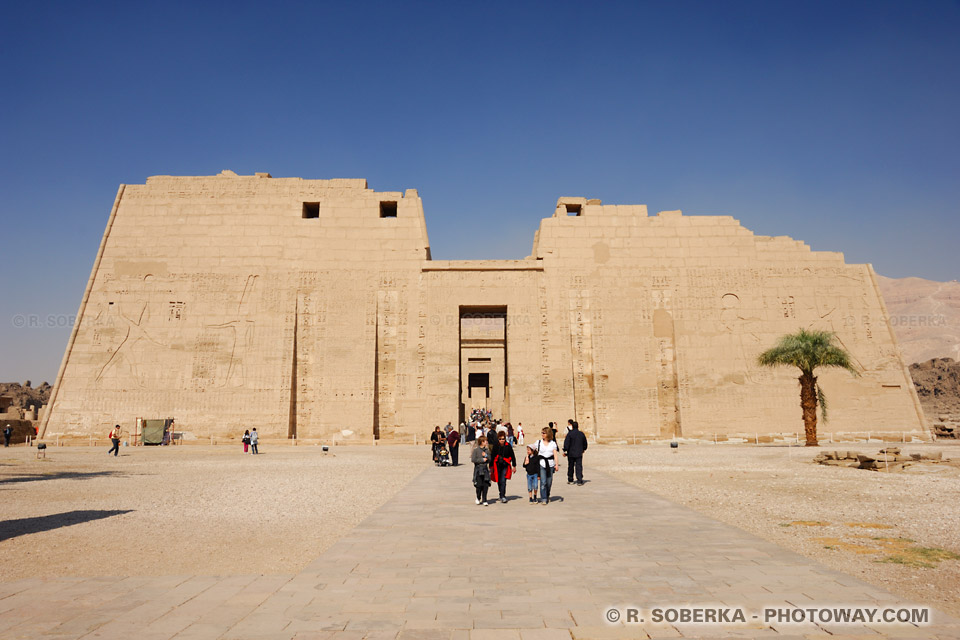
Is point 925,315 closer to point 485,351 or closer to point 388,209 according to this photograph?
point 485,351

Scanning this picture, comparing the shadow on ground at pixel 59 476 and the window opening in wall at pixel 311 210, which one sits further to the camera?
the window opening in wall at pixel 311 210

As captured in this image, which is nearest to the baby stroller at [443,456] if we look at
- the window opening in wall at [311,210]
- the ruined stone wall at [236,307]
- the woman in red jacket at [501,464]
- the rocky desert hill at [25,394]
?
the woman in red jacket at [501,464]

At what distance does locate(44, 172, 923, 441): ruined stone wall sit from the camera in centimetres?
2567

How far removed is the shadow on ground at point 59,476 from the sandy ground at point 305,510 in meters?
0.03

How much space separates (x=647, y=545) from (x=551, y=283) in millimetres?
21492

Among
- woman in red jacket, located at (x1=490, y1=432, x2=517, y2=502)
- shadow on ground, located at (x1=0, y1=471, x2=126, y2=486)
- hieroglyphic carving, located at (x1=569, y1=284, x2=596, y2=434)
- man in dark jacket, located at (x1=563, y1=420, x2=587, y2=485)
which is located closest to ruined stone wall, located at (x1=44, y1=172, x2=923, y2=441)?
hieroglyphic carving, located at (x1=569, y1=284, x2=596, y2=434)

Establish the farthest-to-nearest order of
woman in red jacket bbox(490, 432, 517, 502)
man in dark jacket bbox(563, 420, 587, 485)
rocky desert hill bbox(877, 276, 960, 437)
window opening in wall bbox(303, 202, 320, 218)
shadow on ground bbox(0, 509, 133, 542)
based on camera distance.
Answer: rocky desert hill bbox(877, 276, 960, 437), window opening in wall bbox(303, 202, 320, 218), man in dark jacket bbox(563, 420, 587, 485), woman in red jacket bbox(490, 432, 517, 502), shadow on ground bbox(0, 509, 133, 542)

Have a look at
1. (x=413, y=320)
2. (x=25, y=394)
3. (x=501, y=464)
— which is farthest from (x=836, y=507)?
(x=25, y=394)

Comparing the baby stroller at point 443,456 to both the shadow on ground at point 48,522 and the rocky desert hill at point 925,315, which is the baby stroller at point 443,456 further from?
the rocky desert hill at point 925,315

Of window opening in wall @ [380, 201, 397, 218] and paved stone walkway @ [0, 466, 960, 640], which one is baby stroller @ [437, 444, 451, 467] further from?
window opening in wall @ [380, 201, 397, 218]

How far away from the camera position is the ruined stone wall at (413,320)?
Answer: 25672mm

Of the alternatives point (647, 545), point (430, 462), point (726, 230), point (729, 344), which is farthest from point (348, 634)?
point (726, 230)

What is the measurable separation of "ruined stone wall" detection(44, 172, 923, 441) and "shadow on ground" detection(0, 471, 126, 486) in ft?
35.1

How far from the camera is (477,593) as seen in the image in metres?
4.56
